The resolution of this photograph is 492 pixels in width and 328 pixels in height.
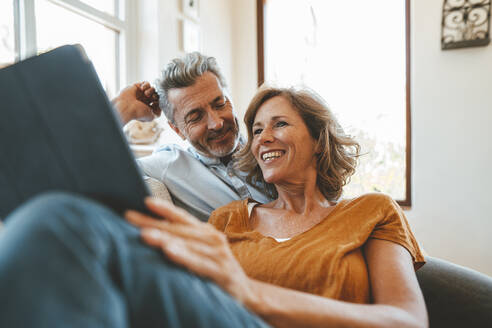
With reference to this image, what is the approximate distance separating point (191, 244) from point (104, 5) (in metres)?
2.22

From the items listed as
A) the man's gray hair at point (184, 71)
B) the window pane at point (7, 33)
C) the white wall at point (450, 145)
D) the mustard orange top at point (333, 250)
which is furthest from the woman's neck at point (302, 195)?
the white wall at point (450, 145)

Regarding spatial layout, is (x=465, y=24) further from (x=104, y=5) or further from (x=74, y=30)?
(x=74, y=30)

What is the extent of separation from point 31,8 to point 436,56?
2.72 meters

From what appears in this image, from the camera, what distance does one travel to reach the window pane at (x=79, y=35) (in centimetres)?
186

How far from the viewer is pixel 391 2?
9.87 feet

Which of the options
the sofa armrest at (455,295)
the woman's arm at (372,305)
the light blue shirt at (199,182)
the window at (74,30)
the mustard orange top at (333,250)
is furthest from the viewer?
the window at (74,30)

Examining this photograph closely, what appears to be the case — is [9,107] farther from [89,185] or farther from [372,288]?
[372,288]

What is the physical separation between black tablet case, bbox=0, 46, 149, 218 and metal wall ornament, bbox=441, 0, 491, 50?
9.37 feet

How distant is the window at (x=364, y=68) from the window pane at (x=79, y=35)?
1.31 m

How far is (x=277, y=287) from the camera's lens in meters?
0.72

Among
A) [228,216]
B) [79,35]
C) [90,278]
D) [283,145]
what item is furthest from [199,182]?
[79,35]

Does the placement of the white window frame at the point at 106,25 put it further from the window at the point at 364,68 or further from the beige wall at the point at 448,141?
the window at the point at 364,68

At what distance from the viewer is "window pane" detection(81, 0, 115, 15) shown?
2168 millimetres

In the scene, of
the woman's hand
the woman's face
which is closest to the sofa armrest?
the woman's face
